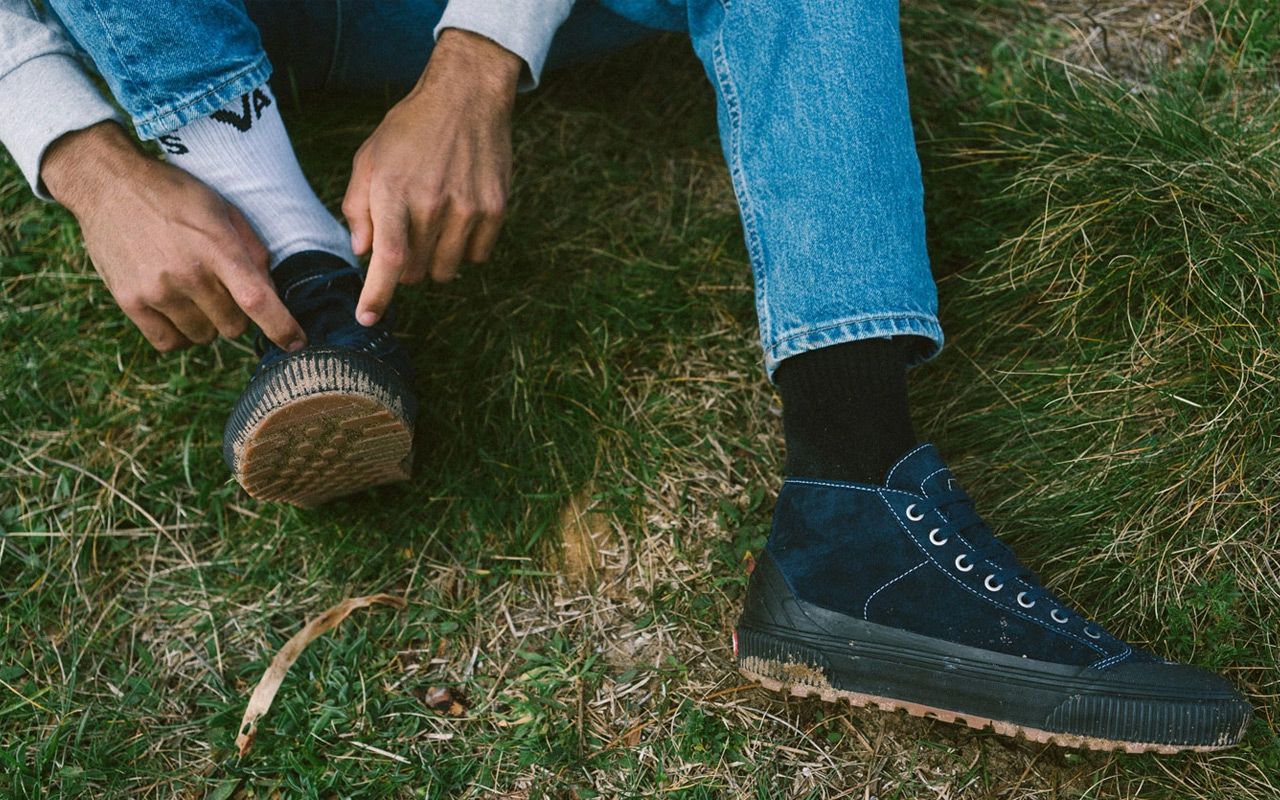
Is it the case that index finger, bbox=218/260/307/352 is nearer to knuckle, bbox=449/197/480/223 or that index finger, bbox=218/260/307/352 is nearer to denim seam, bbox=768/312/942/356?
knuckle, bbox=449/197/480/223

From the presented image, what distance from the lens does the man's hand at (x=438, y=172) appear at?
4.69 feet

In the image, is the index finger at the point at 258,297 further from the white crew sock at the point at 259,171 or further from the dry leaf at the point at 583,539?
the dry leaf at the point at 583,539

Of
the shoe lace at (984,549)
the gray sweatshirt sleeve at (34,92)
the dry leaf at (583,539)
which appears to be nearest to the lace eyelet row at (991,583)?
the shoe lace at (984,549)

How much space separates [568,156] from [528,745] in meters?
1.49

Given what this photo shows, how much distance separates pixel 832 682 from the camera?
1.49 metres

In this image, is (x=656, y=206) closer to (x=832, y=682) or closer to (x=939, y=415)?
(x=939, y=415)

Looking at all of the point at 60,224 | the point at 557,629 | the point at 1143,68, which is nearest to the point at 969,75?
the point at 1143,68

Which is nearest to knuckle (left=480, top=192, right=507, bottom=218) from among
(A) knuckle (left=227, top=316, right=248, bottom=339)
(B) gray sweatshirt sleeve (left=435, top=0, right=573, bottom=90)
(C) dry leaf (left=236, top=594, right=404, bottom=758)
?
(B) gray sweatshirt sleeve (left=435, top=0, right=573, bottom=90)

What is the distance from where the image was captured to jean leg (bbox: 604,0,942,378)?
140 cm

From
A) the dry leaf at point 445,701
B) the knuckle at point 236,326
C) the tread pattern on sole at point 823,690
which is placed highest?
the knuckle at point 236,326

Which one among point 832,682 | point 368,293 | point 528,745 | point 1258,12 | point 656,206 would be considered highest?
point 368,293

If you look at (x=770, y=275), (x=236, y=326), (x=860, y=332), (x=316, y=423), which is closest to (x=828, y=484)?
(x=860, y=332)

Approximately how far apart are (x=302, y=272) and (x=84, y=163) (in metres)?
0.40

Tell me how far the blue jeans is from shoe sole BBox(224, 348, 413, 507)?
0.49 meters
